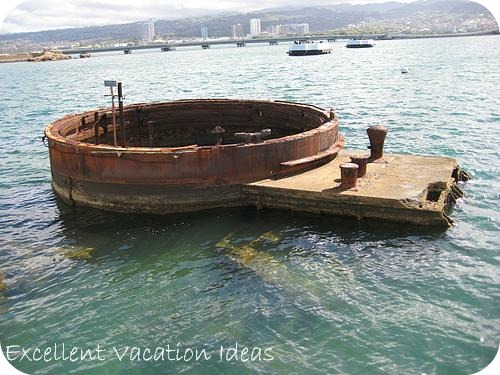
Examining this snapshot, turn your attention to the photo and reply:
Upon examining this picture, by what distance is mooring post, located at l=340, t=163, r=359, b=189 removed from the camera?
10234 mm

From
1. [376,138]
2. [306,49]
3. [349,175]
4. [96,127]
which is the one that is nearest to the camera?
[349,175]

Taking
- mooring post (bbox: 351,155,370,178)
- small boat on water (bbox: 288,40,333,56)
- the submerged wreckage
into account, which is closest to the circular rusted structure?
the submerged wreckage

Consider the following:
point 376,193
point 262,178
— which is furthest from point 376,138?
point 262,178

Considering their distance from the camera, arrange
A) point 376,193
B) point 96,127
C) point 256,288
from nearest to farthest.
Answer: point 256,288 → point 376,193 → point 96,127

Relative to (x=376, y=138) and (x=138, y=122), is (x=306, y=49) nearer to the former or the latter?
(x=138, y=122)

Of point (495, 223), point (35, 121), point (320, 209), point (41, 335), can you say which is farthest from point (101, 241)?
point (35, 121)

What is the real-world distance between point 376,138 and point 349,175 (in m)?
2.71

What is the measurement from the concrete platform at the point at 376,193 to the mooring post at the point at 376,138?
0.60m

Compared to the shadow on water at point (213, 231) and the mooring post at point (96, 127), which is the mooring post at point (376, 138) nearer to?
the shadow on water at point (213, 231)

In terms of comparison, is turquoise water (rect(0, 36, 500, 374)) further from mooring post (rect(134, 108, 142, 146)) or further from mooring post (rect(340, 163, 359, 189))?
mooring post (rect(134, 108, 142, 146))

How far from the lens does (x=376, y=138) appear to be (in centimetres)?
1251

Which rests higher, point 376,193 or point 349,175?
point 349,175

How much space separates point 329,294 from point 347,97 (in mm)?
28569

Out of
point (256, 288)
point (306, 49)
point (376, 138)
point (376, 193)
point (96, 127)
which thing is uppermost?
point (306, 49)
